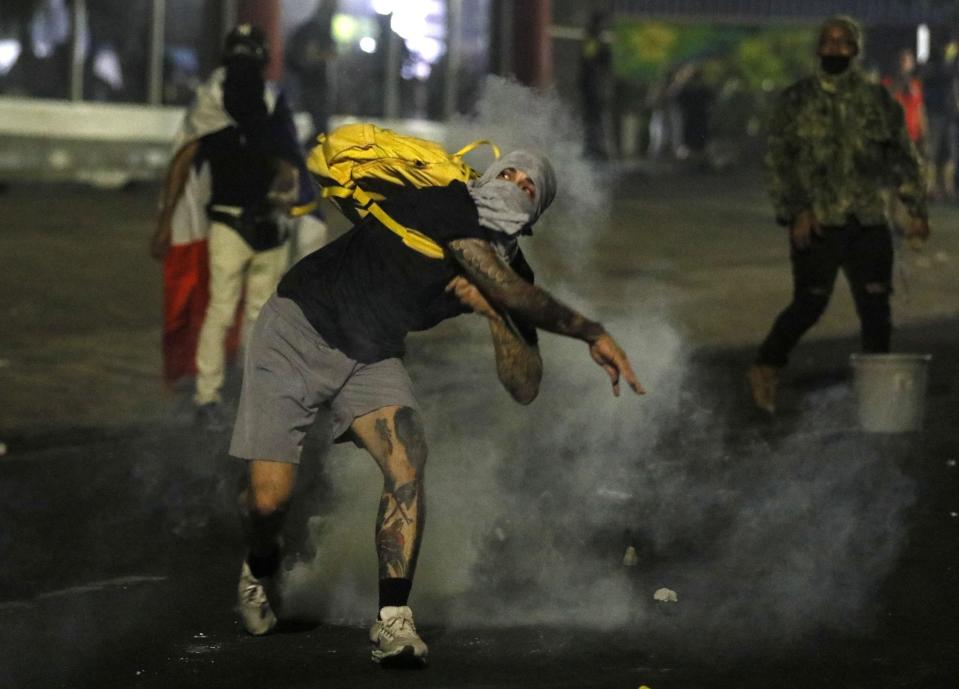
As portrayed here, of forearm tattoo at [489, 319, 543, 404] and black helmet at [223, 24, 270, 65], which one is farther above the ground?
black helmet at [223, 24, 270, 65]

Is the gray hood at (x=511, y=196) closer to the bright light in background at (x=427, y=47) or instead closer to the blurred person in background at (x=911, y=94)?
the blurred person in background at (x=911, y=94)

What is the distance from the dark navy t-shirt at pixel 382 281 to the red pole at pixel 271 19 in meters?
15.7

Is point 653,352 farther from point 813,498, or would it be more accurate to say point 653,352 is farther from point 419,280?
point 419,280

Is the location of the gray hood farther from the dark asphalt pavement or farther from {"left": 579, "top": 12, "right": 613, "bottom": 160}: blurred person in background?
{"left": 579, "top": 12, "right": 613, "bottom": 160}: blurred person in background

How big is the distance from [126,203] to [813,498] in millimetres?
11704

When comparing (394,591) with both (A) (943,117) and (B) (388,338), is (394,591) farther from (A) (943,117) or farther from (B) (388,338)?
(A) (943,117)

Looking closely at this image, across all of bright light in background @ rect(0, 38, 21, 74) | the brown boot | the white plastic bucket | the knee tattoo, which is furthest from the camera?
bright light in background @ rect(0, 38, 21, 74)

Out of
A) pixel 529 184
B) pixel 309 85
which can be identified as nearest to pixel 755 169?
pixel 309 85

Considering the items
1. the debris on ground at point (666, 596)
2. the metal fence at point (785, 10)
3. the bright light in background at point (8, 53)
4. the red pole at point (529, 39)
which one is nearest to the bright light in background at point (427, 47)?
the red pole at point (529, 39)

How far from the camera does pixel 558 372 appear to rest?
9984 millimetres

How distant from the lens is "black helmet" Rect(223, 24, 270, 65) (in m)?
8.43

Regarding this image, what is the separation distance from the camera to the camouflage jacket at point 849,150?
852 cm

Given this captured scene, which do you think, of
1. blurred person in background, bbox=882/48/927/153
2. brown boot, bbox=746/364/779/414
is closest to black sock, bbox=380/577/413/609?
brown boot, bbox=746/364/779/414

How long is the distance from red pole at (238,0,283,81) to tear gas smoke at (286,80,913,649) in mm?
11964
